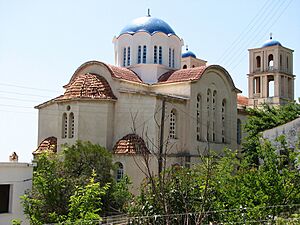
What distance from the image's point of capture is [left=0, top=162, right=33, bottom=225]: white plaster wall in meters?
16.1

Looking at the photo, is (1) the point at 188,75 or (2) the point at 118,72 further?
(1) the point at 188,75

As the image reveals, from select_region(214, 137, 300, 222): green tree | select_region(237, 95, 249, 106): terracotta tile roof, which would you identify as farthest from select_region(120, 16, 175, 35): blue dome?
select_region(214, 137, 300, 222): green tree

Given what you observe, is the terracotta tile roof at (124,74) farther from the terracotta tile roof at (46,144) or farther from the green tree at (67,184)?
the green tree at (67,184)

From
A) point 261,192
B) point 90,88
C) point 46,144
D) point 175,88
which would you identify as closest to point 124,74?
point 90,88

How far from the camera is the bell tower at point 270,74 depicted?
1494 inches

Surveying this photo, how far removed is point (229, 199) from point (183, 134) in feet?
42.8

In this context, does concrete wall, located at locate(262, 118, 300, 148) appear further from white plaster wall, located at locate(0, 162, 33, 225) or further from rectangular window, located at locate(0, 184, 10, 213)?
rectangular window, located at locate(0, 184, 10, 213)

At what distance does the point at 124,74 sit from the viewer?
26031 millimetres

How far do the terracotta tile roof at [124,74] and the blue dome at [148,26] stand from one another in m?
3.12

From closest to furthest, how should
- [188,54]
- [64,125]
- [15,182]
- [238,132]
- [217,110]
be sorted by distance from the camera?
[15,182]
[64,125]
[217,110]
[238,132]
[188,54]

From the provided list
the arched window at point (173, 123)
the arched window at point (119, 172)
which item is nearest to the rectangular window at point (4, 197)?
the arched window at point (119, 172)

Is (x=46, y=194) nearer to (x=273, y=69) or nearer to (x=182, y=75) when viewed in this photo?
(x=182, y=75)

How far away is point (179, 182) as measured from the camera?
39.8 feet

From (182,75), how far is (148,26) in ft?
15.1
